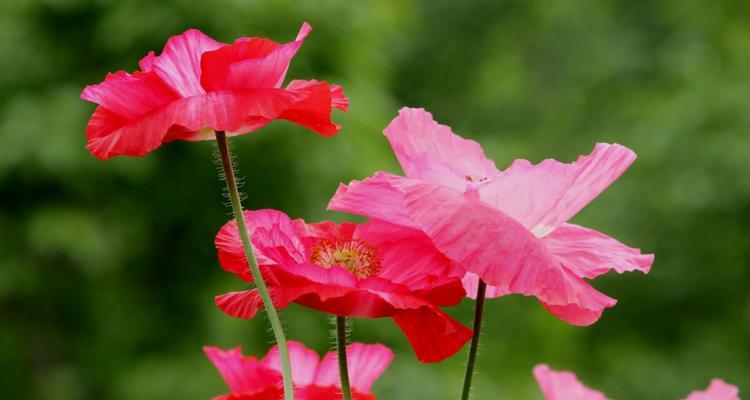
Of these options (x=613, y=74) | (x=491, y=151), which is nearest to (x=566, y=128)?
(x=613, y=74)

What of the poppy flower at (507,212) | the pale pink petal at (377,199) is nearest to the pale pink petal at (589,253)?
the poppy flower at (507,212)

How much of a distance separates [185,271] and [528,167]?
5279 millimetres

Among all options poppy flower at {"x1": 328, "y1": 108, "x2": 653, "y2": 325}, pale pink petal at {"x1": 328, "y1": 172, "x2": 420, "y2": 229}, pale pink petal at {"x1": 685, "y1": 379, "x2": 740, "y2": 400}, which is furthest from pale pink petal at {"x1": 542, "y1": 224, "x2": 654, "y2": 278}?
pale pink petal at {"x1": 685, "y1": 379, "x2": 740, "y2": 400}

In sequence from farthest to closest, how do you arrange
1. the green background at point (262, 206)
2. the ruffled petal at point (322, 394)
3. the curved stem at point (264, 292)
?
the green background at point (262, 206) → the ruffled petal at point (322, 394) → the curved stem at point (264, 292)

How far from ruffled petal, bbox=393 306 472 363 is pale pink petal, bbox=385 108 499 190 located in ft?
0.30

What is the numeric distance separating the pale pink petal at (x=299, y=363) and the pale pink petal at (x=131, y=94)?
0.30 meters

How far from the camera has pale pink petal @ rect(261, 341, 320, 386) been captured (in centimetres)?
99

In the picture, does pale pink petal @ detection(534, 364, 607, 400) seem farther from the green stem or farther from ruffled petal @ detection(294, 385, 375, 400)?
the green stem

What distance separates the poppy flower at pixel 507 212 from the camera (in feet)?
2.37

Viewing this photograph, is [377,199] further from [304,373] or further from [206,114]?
[304,373]

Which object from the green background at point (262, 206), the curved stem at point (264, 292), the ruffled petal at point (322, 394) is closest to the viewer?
the curved stem at point (264, 292)

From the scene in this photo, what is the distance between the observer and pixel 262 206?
5598 millimetres

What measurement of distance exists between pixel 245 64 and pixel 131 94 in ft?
0.26

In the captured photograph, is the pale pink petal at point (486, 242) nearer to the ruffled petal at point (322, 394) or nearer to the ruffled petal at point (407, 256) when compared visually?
the ruffled petal at point (407, 256)
